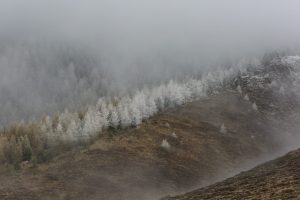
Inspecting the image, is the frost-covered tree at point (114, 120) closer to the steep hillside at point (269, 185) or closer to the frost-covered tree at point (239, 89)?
the frost-covered tree at point (239, 89)

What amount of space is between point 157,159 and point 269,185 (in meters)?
42.4

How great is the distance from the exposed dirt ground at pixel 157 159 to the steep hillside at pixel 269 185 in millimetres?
22092

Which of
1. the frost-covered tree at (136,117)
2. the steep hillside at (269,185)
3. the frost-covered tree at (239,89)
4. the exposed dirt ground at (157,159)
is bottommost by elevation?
the steep hillside at (269,185)

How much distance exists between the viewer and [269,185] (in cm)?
4516

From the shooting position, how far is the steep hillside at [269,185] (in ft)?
136

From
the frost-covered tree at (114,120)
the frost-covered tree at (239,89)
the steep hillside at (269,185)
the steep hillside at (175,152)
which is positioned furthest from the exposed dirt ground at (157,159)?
the steep hillside at (269,185)

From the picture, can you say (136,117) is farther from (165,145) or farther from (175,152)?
(175,152)

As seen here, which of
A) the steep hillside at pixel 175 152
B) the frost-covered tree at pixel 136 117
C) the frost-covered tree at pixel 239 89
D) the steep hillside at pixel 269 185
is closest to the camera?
the steep hillside at pixel 269 185

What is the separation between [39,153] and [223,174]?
3315 centimetres

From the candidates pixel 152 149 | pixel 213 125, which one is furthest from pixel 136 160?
pixel 213 125

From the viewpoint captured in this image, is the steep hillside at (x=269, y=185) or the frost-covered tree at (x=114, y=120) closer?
the steep hillside at (x=269, y=185)

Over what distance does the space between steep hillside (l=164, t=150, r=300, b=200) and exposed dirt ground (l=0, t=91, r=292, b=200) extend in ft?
72.5

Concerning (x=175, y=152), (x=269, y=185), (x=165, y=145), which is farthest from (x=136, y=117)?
(x=269, y=185)

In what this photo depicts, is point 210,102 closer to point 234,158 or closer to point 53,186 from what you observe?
point 234,158
